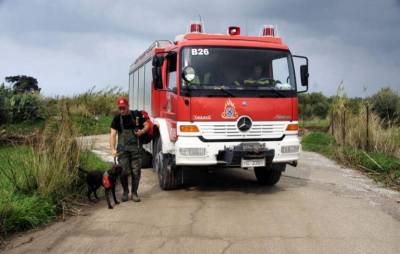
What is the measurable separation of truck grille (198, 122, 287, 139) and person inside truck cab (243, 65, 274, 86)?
2.34 ft

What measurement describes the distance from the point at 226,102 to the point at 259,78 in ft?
2.74

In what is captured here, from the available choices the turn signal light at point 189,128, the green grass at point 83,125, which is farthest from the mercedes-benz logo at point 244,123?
the green grass at point 83,125

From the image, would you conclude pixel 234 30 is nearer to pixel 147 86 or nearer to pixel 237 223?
pixel 147 86

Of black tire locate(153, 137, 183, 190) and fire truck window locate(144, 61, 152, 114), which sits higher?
fire truck window locate(144, 61, 152, 114)

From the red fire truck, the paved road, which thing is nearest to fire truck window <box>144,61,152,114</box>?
the red fire truck

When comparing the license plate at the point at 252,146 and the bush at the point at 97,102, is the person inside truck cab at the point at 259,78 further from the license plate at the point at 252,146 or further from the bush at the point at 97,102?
the bush at the point at 97,102

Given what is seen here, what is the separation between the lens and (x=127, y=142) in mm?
8500

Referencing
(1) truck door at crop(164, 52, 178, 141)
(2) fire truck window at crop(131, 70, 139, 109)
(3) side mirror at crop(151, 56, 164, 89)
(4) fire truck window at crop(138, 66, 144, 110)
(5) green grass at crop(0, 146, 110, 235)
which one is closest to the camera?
(5) green grass at crop(0, 146, 110, 235)

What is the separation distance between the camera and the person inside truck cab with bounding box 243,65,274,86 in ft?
28.8

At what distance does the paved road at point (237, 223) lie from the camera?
19.0 ft

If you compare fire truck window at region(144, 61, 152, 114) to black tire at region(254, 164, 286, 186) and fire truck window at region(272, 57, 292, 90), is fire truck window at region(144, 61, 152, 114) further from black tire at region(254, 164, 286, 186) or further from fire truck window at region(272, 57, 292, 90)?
fire truck window at region(272, 57, 292, 90)

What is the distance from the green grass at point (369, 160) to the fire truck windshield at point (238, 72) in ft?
11.6

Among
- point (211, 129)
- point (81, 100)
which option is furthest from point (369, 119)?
point (81, 100)

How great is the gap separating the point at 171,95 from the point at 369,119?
25.7 ft
